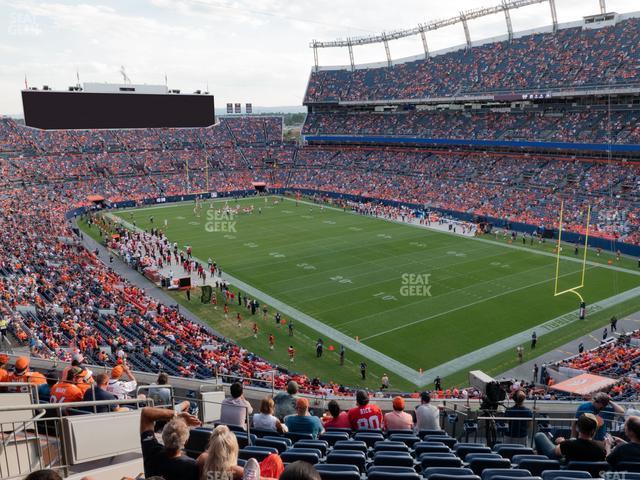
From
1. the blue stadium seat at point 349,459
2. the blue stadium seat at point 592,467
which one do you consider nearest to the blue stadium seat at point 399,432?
the blue stadium seat at point 349,459

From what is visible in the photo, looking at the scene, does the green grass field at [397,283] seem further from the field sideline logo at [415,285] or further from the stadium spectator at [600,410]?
the stadium spectator at [600,410]

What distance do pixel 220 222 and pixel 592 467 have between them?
152 feet

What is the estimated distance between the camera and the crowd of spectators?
4844 centimetres

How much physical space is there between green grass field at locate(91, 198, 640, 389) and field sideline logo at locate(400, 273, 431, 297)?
0.20 ft

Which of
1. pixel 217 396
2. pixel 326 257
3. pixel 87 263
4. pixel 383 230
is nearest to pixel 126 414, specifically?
pixel 217 396

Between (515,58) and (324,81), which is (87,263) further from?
(324,81)

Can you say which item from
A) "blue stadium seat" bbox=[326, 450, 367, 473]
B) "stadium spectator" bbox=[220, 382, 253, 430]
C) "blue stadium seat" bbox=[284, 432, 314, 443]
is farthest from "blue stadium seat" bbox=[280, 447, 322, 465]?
"stadium spectator" bbox=[220, 382, 253, 430]

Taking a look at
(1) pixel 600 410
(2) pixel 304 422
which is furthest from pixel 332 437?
(1) pixel 600 410

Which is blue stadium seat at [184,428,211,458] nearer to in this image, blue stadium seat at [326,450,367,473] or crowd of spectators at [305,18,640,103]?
blue stadium seat at [326,450,367,473]

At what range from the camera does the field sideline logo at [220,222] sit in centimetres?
4691

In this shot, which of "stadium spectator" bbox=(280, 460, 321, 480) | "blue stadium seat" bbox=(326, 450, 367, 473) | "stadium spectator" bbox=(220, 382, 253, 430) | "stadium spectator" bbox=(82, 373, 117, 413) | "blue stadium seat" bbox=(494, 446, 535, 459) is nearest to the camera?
"stadium spectator" bbox=(280, 460, 321, 480)

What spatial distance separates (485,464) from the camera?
20.1 ft

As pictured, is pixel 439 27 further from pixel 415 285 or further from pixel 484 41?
pixel 415 285

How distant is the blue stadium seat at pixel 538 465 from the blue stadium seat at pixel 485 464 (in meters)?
0.17
